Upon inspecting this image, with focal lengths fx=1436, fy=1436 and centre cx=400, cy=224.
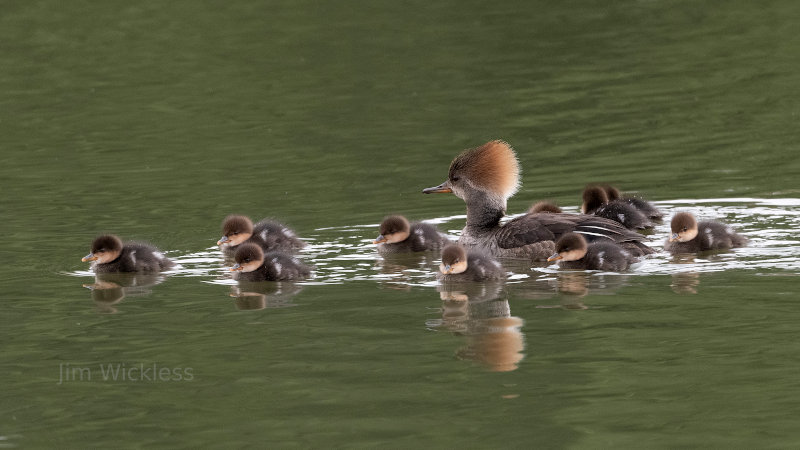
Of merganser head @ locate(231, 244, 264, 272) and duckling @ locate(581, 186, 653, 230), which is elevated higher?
duckling @ locate(581, 186, 653, 230)

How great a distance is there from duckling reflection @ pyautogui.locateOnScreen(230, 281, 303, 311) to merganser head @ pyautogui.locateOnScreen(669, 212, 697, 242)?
2481 mm

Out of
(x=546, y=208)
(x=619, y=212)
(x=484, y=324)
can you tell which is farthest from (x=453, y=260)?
(x=619, y=212)

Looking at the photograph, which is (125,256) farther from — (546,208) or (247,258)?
(546,208)

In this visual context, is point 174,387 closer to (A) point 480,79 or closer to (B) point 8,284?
(B) point 8,284

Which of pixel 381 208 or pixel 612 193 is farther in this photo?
pixel 381 208

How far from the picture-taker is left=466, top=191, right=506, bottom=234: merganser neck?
34.2 ft

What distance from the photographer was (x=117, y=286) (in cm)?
941

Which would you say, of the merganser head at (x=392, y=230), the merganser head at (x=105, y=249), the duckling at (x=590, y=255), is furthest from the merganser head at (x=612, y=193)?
the merganser head at (x=105, y=249)

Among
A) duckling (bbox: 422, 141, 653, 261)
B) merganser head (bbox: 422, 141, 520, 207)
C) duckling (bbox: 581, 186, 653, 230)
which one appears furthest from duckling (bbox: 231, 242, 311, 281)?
duckling (bbox: 581, 186, 653, 230)

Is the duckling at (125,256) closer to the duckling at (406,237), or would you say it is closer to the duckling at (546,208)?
the duckling at (406,237)

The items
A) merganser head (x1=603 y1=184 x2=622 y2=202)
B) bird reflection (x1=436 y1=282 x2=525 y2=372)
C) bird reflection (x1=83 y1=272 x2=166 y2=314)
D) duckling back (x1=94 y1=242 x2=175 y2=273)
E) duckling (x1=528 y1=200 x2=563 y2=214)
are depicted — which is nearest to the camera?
bird reflection (x1=436 y1=282 x2=525 y2=372)

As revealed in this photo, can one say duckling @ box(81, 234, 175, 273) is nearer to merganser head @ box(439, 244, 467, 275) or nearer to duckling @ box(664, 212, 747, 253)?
merganser head @ box(439, 244, 467, 275)

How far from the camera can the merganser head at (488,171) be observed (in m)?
10.4

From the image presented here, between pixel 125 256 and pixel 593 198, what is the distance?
3.63 m
